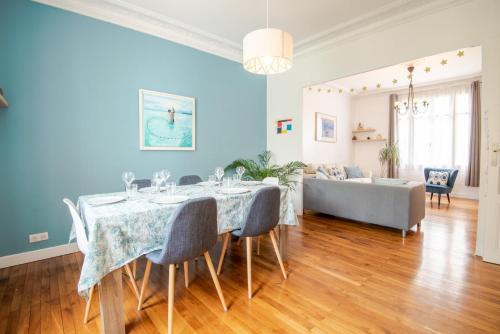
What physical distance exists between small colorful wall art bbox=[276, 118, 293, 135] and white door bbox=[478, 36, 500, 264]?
262 cm

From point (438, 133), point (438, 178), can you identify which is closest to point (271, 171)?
point (438, 178)

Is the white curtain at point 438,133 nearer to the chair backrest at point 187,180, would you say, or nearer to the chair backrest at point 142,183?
the chair backrest at point 187,180

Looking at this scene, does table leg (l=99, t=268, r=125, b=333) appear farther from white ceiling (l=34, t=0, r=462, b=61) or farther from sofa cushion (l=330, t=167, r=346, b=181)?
sofa cushion (l=330, t=167, r=346, b=181)

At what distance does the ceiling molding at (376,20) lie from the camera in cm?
285

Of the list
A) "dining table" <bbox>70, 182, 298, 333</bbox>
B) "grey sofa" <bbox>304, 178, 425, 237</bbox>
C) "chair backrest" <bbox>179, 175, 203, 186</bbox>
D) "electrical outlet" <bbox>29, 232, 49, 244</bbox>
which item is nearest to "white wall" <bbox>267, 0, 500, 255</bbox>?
"grey sofa" <bbox>304, 178, 425, 237</bbox>

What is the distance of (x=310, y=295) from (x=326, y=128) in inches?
202

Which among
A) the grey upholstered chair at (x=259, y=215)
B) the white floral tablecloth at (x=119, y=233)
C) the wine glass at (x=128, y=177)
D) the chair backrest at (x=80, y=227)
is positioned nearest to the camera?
the white floral tablecloth at (x=119, y=233)

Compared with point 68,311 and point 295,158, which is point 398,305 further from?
point 295,158

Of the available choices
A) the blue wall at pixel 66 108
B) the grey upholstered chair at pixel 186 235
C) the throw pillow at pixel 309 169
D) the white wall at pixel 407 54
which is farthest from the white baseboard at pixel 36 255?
the throw pillow at pixel 309 169

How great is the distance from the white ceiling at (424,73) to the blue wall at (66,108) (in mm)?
3963

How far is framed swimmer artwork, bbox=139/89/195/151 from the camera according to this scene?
129 inches

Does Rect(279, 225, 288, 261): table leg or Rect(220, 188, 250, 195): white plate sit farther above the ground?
Rect(220, 188, 250, 195): white plate

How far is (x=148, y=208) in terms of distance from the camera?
162 centimetres

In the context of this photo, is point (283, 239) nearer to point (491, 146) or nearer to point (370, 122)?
point (491, 146)
